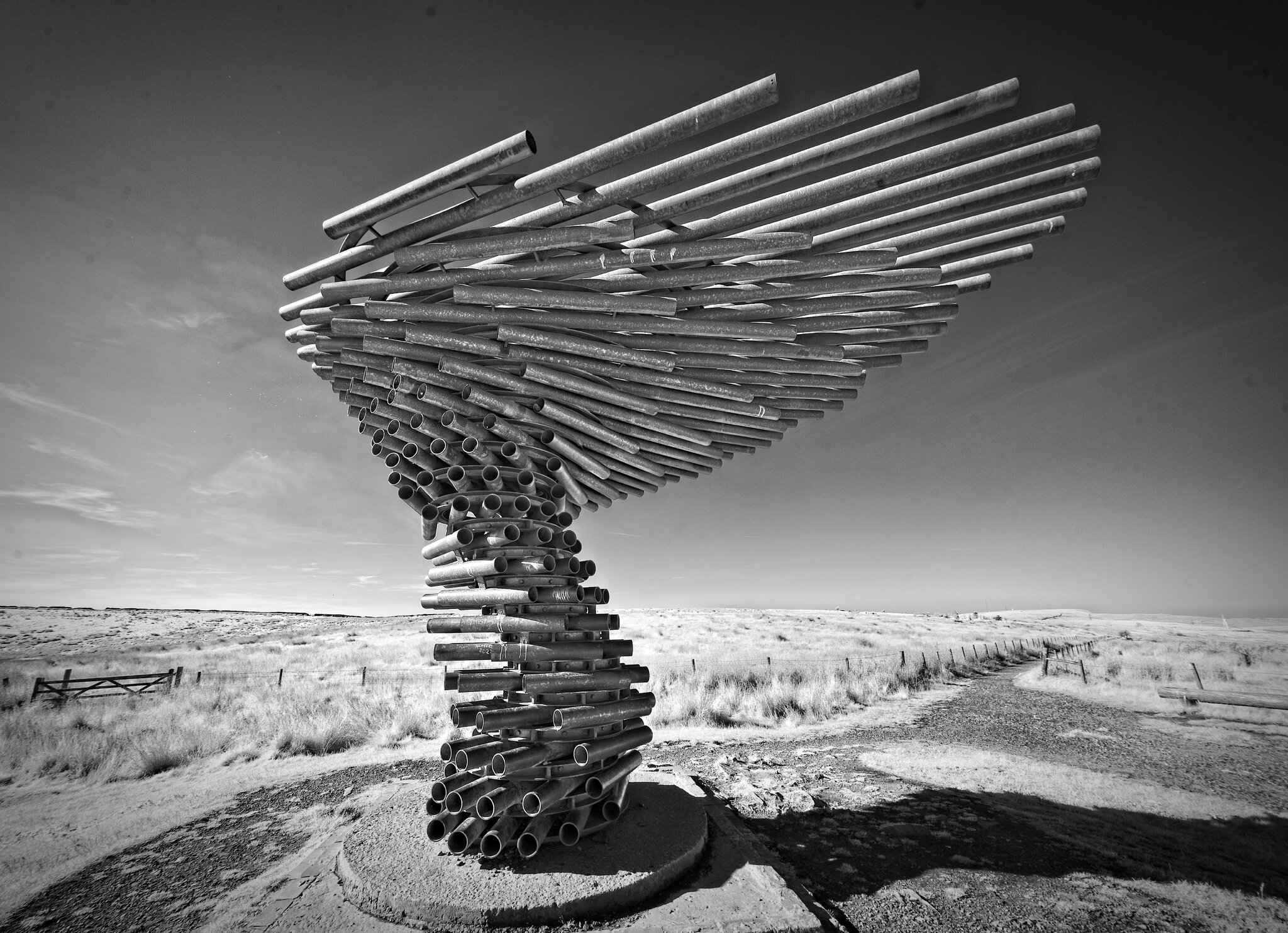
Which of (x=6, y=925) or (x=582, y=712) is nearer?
(x=6, y=925)

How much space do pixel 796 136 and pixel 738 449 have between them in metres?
4.13

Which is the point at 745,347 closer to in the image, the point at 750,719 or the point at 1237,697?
the point at 750,719

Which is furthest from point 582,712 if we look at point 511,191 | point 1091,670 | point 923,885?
point 1091,670

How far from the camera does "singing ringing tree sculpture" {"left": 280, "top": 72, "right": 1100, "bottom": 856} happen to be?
10.4 ft

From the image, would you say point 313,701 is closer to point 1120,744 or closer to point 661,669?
point 661,669

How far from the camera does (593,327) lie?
425 cm

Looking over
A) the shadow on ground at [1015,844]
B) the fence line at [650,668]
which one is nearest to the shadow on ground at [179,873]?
the shadow on ground at [1015,844]

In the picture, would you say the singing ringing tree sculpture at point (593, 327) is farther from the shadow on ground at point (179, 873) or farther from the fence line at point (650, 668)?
the fence line at point (650, 668)

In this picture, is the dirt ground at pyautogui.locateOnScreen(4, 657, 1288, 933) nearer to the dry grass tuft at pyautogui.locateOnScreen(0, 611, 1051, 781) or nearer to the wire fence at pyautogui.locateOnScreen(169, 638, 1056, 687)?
the dry grass tuft at pyautogui.locateOnScreen(0, 611, 1051, 781)

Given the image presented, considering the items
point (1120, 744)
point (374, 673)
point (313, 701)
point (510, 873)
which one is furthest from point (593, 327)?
point (374, 673)

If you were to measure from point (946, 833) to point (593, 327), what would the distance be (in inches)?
238

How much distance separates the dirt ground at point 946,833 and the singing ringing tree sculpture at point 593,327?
87.9 inches

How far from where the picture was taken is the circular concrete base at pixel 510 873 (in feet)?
12.6

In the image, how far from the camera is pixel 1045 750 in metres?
10.3
